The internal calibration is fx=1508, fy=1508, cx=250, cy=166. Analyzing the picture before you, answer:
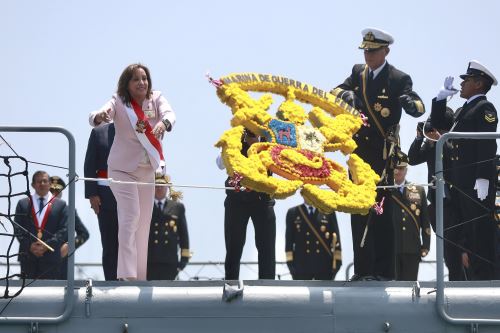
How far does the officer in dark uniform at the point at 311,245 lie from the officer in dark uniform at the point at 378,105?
13.5ft

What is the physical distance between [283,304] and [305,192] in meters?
1.11

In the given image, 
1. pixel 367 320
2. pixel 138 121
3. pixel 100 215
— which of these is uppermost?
pixel 138 121

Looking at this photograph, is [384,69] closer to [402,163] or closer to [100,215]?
[402,163]

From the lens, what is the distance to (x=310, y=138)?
1374 cm

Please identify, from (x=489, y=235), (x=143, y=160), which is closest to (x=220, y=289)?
(x=143, y=160)

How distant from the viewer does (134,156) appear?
13008 mm

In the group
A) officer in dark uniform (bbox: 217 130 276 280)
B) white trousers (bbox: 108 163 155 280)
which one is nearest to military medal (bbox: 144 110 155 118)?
white trousers (bbox: 108 163 155 280)

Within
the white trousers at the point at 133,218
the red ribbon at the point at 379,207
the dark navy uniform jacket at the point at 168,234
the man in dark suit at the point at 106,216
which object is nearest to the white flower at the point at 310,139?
the red ribbon at the point at 379,207

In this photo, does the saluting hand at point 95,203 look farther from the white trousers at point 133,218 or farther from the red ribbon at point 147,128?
the red ribbon at point 147,128

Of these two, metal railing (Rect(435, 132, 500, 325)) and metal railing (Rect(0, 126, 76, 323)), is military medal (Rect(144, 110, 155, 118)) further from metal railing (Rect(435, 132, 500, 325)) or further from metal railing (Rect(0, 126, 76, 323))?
metal railing (Rect(435, 132, 500, 325))

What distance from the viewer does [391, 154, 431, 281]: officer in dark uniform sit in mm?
16312

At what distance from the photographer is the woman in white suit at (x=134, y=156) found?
509 inches

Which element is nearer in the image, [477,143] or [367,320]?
[367,320]

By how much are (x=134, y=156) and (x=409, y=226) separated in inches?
187
